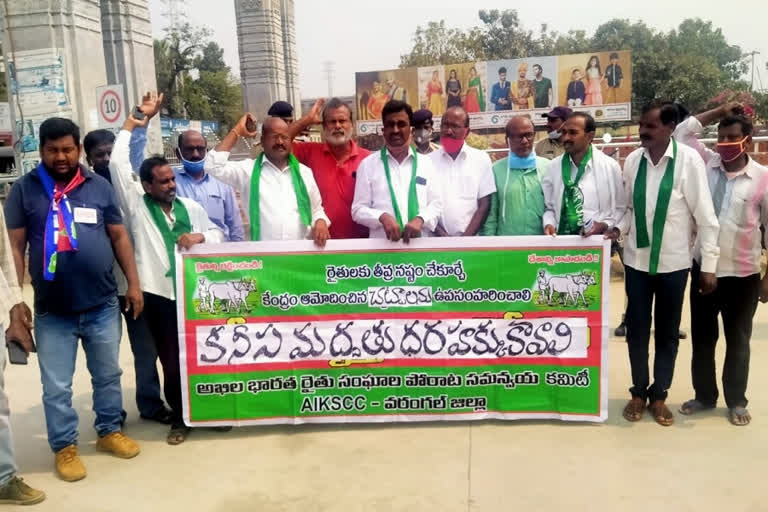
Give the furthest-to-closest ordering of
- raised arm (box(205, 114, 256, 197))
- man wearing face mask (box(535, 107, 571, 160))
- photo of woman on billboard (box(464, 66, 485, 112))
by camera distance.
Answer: photo of woman on billboard (box(464, 66, 485, 112)) → man wearing face mask (box(535, 107, 571, 160)) → raised arm (box(205, 114, 256, 197))

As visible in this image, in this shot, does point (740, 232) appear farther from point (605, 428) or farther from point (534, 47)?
point (534, 47)

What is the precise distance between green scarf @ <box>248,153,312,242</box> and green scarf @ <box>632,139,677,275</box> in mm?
1947

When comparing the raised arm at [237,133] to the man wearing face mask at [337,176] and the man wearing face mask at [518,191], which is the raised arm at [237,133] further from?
the man wearing face mask at [518,191]

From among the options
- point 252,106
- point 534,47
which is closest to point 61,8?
point 252,106

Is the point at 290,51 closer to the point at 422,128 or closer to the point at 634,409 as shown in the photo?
the point at 422,128

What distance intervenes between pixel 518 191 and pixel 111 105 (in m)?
4.46

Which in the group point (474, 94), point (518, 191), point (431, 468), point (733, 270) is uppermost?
point (474, 94)

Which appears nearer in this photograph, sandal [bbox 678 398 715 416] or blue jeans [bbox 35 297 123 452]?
blue jeans [bbox 35 297 123 452]

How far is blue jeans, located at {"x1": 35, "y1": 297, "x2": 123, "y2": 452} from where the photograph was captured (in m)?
3.39

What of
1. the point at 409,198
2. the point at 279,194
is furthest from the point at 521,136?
the point at 279,194

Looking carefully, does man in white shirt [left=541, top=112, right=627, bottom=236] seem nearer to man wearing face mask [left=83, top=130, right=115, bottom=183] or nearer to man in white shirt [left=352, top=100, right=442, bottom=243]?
man in white shirt [left=352, top=100, right=442, bottom=243]

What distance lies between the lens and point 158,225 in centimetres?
378

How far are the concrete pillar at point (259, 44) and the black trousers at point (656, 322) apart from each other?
51.2ft

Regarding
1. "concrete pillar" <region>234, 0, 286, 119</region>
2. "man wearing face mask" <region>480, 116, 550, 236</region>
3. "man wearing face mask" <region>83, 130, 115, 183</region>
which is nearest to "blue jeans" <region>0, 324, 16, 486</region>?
"man wearing face mask" <region>83, 130, 115, 183</region>
